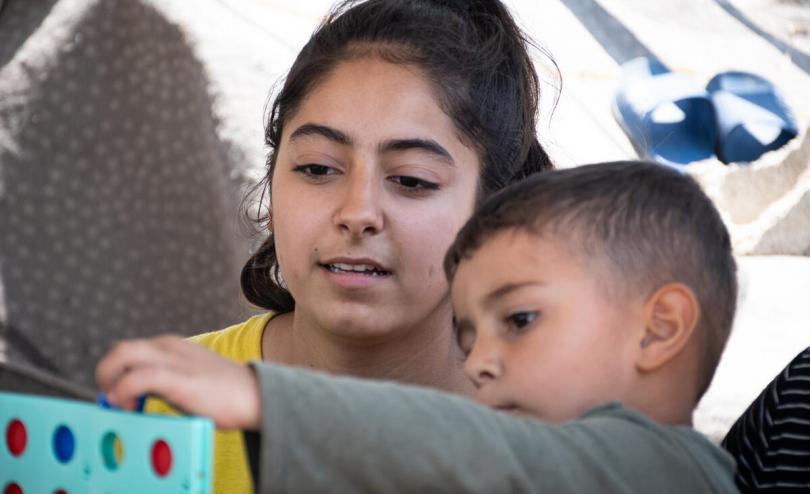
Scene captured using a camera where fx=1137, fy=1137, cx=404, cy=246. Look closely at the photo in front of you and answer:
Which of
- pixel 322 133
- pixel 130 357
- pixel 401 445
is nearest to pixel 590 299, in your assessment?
pixel 401 445

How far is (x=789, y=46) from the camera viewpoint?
140 inches

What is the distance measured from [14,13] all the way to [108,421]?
→ 168cm

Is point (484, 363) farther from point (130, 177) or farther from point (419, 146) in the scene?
point (130, 177)

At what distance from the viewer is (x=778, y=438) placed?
1105mm

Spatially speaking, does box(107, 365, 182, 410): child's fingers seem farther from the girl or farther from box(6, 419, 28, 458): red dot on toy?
the girl

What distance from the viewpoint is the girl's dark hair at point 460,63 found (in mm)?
1366

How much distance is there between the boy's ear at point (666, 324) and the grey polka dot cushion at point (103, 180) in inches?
49.4

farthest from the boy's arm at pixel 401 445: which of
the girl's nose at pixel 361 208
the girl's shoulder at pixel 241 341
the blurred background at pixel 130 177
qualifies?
the blurred background at pixel 130 177

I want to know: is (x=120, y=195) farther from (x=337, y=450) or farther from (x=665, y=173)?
(x=337, y=450)

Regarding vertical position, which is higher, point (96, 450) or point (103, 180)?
point (96, 450)

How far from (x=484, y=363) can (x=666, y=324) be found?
150mm

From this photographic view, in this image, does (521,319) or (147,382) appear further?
(521,319)

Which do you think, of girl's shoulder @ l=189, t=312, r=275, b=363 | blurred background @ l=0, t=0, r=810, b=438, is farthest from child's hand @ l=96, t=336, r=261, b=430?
blurred background @ l=0, t=0, r=810, b=438

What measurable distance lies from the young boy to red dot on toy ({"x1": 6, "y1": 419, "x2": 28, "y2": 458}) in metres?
0.14
